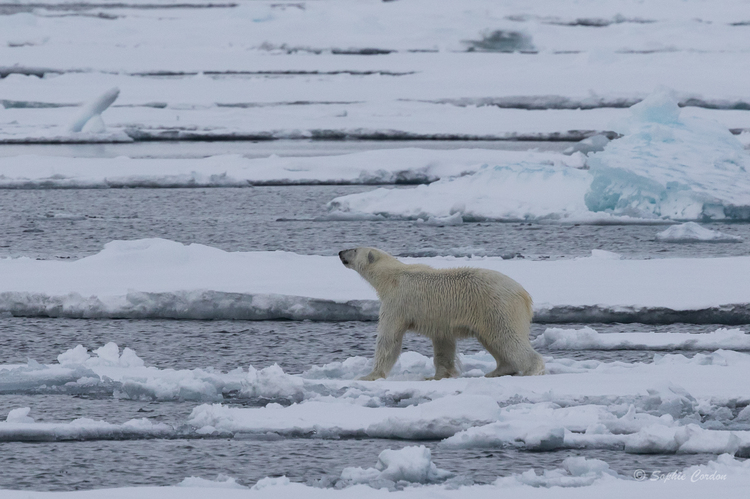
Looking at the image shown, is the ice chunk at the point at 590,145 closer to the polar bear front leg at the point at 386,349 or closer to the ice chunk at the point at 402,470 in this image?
the polar bear front leg at the point at 386,349

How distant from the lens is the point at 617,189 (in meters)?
10.8

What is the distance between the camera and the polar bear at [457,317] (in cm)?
500

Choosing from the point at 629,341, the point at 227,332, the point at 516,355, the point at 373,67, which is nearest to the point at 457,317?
the point at 516,355

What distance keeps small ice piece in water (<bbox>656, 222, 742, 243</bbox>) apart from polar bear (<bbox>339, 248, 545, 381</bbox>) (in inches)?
177

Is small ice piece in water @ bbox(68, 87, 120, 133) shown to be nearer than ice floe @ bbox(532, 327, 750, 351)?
No

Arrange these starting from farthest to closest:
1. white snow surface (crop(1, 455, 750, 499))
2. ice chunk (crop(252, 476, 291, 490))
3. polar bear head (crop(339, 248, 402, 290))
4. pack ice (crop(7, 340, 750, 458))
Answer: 1. polar bear head (crop(339, 248, 402, 290))
2. pack ice (crop(7, 340, 750, 458))
3. ice chunk (crop(252, 476, 291, 490))
4. white snow surface (crop(1, 455, 750, 499))

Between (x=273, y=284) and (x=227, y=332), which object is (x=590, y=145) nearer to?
(x=273, y=284)

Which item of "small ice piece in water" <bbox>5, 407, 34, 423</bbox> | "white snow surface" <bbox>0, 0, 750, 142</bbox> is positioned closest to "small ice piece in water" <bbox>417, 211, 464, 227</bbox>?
"small ice piece in water" <bbox>5, 407, 34, 423</bbox>

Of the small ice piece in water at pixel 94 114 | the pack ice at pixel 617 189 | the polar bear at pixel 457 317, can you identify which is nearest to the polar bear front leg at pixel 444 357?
the polar bear at pixel 457 317

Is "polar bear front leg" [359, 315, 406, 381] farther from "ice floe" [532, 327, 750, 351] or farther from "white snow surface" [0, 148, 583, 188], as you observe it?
"white snow surface" [0, 148, 583, 188]

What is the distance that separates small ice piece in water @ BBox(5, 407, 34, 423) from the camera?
445 cm

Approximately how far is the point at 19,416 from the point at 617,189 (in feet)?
24.4

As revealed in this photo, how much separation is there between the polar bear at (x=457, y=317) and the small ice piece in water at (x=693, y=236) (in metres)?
4.50

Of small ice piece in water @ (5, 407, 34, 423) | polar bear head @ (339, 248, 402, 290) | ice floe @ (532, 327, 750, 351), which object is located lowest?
ice floe @ (532, 327, 750, 351)
